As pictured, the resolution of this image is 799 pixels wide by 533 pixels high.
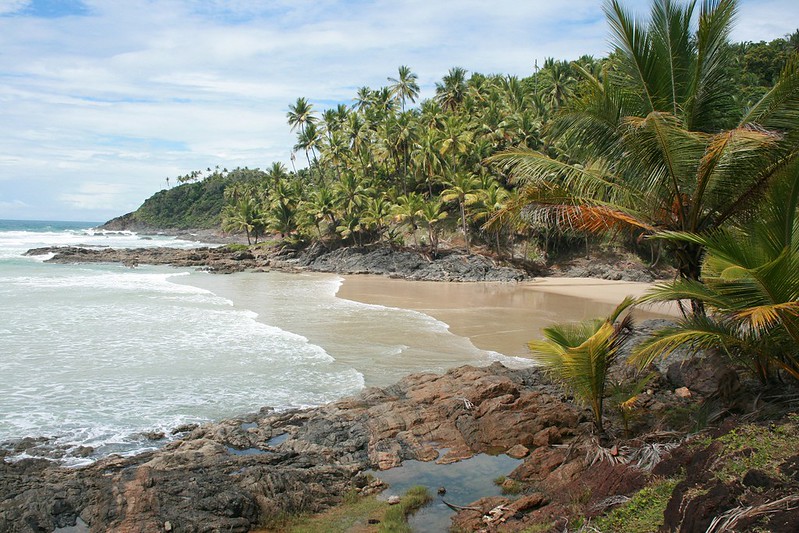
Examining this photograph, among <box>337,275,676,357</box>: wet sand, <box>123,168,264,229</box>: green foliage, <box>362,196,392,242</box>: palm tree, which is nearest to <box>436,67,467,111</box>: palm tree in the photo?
<box>362,196,392,242</box>: palm tree

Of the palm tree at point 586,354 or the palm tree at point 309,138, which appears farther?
the palm tree at point 309,138

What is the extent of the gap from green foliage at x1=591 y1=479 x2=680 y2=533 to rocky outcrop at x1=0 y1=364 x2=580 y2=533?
11.5ft

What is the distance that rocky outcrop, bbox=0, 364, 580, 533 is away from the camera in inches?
291

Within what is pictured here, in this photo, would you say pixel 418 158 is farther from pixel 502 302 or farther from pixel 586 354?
pixel 586 354

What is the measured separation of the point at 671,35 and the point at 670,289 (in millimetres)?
4372

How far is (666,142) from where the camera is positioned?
7770 mm

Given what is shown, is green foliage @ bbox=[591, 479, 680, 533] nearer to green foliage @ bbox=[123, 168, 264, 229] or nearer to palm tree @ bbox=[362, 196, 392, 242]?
palm tree @ bbox=[362, 196, 392, 242]

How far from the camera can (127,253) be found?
185 feet

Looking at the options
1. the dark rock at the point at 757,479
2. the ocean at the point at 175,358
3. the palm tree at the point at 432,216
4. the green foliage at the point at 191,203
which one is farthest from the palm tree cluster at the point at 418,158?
the green foliage at the point at 191,203

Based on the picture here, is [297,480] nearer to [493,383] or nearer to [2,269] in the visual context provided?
[493,383]

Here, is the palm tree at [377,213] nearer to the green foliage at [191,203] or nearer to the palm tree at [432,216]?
the palm tree at [432,216]

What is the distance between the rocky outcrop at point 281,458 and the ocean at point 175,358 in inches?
43.2

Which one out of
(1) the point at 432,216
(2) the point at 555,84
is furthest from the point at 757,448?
(2) the point at 555,84

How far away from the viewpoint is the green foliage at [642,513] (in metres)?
5.05
